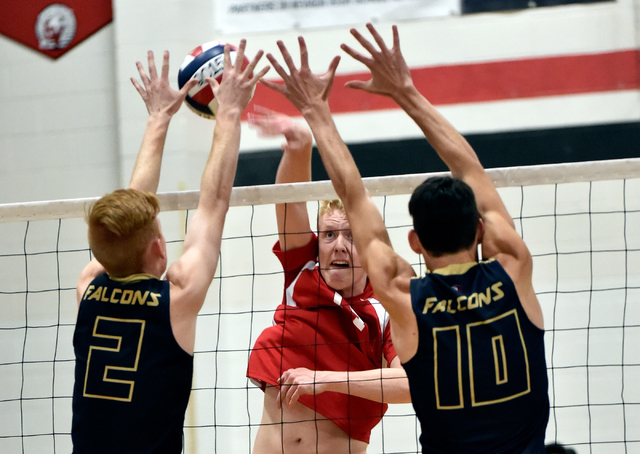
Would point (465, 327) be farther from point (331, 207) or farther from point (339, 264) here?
point (331, 207)

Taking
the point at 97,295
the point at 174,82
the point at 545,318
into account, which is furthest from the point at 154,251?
the point at 545,318

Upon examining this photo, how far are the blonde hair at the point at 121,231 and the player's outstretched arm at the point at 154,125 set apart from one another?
0.52 m

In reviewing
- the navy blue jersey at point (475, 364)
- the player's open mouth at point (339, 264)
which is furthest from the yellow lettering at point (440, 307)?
the player's open mouth at point (339, 264)

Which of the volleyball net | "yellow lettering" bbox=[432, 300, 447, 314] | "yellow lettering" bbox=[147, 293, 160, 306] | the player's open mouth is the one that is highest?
"yellow lettering" bbox=[432, 300, 447, 314]

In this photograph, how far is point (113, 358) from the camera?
2.19 metres

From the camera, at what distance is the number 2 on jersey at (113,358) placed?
7.11ft

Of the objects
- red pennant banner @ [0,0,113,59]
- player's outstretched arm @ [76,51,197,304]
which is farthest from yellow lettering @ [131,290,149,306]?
red pennant banner @ [0,0,113,59]

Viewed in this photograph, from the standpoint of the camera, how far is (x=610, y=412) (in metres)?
5.57

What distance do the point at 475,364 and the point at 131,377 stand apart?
1127 millimetres

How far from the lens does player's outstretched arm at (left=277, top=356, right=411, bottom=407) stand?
2.87 meters

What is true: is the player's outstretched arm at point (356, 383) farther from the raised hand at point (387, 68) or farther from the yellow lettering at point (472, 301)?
the raised hand at point (387, 68)

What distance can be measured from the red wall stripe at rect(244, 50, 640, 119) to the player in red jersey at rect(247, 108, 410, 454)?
2885 millimetres

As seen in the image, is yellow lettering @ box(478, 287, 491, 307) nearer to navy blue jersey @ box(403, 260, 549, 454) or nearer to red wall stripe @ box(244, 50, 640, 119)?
navy blue jersey @ box(403, 260, 549, 454)

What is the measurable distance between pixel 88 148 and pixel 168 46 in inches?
52.4
